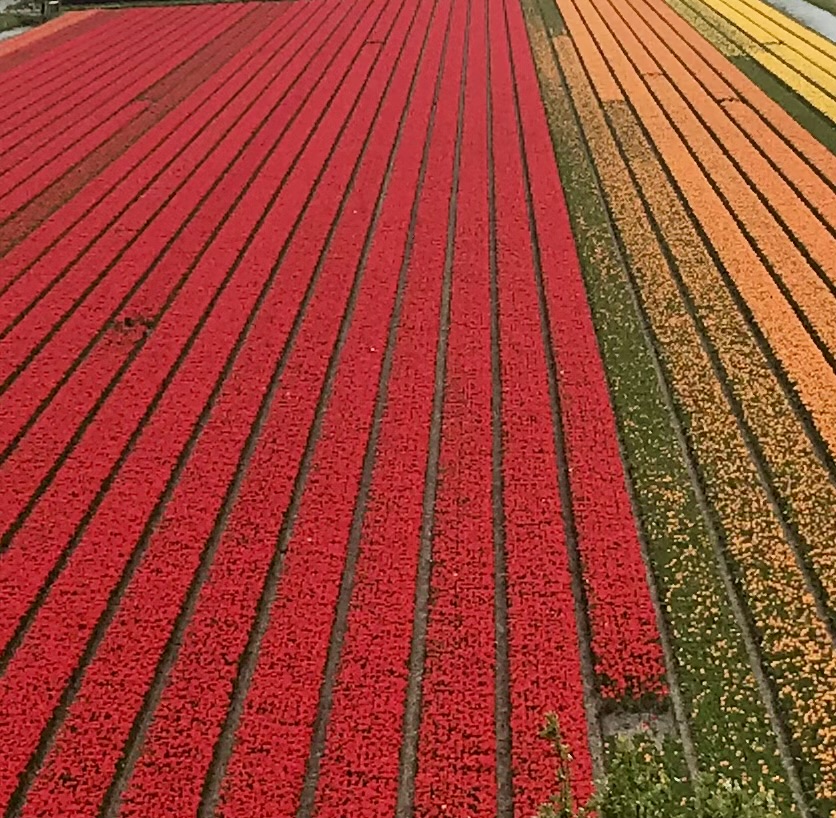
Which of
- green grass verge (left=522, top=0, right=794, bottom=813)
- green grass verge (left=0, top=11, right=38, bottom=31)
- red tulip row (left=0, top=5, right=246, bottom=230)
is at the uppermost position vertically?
green grass verge (left=0, top=11, right=38, bottom=31)

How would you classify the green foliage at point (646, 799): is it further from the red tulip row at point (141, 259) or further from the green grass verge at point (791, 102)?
the green grass verge at point (791, 102)

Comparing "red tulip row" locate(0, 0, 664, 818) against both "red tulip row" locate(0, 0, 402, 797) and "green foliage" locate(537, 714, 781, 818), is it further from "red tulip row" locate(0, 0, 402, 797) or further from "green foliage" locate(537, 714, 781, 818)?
"green foliage" locate(537, 714, 781, 818)

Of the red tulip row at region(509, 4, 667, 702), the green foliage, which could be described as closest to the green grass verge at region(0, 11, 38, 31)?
the red tulip row at region(509, 4, 667, 702)

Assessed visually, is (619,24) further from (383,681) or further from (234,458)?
(383,681)

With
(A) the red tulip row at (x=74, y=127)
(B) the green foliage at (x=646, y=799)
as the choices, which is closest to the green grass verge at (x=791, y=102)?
(A) the red tulip row at (x=74, y=127)

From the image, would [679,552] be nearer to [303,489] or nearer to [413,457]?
[413,457]

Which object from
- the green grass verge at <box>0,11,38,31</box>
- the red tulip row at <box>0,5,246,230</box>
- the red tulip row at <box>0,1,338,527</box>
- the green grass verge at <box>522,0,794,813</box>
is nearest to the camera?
the green grass verge at <box>522,0,794,813</box>

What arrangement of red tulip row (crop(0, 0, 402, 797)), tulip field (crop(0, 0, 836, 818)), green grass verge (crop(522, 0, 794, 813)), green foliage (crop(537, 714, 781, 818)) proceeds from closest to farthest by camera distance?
green foliage (crop(537, 714, 781, 818)) → green grass verge (crop(522, 0, 794, 813)) → tulip field (crop(0, 0, 836, 818)) → red tulip row (crop(0, 0, 402, 797))
